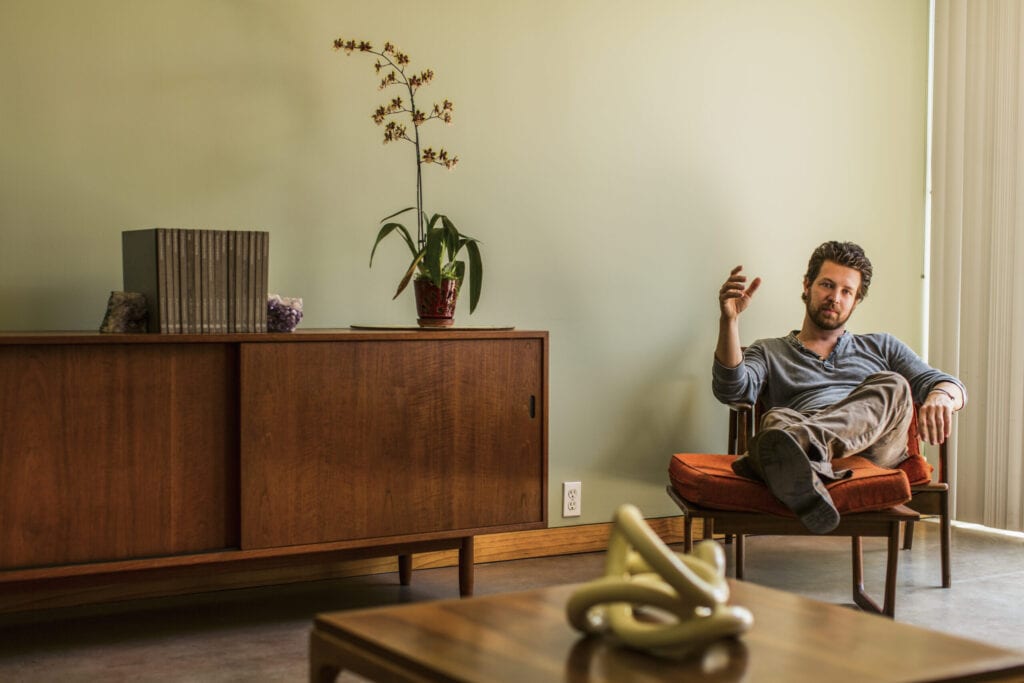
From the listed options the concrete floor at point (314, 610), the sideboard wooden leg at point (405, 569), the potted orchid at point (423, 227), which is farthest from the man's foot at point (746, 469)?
the sideboard wooden leg at point (405, 569)

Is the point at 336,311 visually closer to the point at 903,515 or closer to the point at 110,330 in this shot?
the point at 110,330

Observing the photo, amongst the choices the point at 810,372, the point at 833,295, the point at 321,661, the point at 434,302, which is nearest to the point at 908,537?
the point at 810,372

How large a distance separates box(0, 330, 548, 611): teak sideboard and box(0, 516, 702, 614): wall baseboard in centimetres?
1

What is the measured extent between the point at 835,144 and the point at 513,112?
1.40 meters

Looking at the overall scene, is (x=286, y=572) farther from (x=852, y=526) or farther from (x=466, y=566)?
(x=852, y=526)

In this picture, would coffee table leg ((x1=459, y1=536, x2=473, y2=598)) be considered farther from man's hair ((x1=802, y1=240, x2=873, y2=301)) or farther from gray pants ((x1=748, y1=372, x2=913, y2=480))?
man's hair ((x1=802, y1=240, x2=873, y2=301))

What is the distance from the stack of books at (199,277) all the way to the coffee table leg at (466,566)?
825 mm

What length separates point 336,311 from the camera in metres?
3.27

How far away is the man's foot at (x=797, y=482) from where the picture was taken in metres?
2.85

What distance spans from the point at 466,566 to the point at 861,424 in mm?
1176

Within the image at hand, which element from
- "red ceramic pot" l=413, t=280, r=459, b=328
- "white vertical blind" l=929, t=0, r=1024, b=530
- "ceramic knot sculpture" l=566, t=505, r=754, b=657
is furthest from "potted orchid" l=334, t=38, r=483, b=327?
"white vertical blind" l=929, t=0, r=1024, b=530

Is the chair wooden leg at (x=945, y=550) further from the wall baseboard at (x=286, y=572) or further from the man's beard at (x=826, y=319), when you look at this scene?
the wall baseboard at (x=286, y=572)

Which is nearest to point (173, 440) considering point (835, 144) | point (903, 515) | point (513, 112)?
point (513, 112)

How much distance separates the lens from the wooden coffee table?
135 cm
